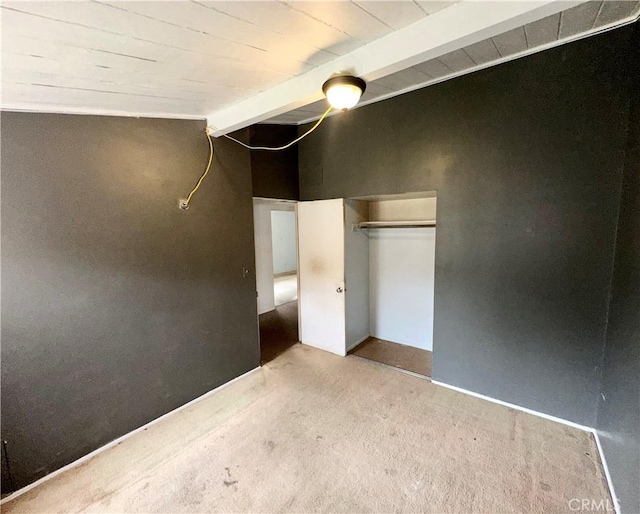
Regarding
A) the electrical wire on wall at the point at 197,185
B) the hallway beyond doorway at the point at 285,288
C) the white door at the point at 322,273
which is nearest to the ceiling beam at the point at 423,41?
the electrical wire on wall at the point at 197,185

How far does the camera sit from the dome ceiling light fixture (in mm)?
1509

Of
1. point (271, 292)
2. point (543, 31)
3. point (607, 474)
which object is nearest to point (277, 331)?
point (271, 292)

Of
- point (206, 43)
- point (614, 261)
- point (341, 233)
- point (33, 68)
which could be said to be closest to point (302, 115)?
point (341, 233)

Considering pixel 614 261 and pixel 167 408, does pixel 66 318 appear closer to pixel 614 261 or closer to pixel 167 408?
pixel 167 408

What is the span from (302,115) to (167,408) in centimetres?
316

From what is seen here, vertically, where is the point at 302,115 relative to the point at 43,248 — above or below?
above

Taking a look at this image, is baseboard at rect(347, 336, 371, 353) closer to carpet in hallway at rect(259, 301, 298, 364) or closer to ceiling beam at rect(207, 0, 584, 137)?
carpet in hallway at rect(259, 301, 298, 364)

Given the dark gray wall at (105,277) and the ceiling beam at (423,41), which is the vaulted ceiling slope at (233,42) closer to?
the ceiling beam at (423,41)

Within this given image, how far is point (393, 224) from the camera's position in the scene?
11.2 ft

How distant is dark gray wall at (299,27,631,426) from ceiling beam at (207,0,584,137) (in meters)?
1.24

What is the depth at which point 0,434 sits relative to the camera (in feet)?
5.64

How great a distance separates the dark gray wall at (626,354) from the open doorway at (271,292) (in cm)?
293

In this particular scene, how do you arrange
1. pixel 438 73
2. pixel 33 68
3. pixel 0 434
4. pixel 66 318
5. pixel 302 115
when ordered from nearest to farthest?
pixel 33 68 → pixel 0 434 → pixel 66 318 → pixel 438 73 → pixel 302 115

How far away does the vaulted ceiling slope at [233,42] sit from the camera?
1.13 metres
